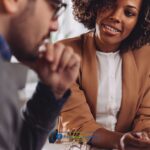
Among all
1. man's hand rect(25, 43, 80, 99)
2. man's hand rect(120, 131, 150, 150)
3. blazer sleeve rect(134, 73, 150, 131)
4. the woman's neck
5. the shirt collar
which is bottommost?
blazer sleeve rect(134, 73, 150, 131)

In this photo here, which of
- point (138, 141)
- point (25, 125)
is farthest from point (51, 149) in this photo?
point (25, 125)

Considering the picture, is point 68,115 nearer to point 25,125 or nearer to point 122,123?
point 122,123

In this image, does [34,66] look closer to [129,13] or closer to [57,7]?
[57,7]

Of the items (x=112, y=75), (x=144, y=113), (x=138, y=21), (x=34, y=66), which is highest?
(x=34, y=66)

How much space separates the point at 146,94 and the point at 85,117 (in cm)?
26

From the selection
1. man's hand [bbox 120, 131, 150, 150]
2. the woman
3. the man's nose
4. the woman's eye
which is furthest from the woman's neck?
the man's nose

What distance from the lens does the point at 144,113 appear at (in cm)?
135

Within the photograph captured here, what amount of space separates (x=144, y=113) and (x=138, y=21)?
0.37 m

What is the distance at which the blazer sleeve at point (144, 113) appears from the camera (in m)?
1.31

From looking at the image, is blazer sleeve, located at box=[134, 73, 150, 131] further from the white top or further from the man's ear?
the man's ear

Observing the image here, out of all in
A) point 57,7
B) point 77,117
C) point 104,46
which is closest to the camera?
point 57,7

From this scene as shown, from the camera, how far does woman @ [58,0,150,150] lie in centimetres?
132

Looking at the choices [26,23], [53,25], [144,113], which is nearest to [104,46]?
[144,113]

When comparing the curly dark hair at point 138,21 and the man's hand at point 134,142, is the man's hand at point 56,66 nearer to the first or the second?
the man's hand at point 134,142
